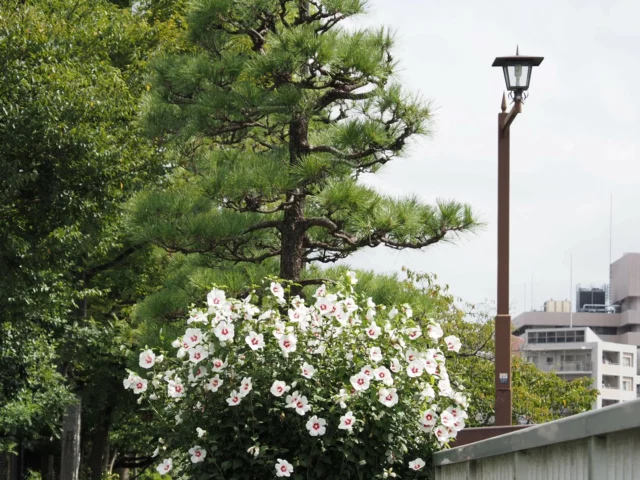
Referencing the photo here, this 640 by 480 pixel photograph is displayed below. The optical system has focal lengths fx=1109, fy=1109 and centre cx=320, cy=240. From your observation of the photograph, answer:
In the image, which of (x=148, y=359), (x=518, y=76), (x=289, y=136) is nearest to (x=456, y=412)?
(x=148, y=359)

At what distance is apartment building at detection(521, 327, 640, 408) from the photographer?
120 m

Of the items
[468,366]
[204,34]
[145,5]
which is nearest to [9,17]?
[204,34]

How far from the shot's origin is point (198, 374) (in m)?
7.66

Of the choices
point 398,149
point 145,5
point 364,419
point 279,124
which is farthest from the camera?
point 145,5

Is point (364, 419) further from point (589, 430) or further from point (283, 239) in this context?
point (283, 239)

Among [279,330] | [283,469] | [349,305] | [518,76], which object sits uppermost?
[518,76]

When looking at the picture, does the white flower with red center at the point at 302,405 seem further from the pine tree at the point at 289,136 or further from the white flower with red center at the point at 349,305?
the pine tree at the point at 289,136

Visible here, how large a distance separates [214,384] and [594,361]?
11620 centimetres

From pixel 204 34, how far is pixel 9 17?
5.47 metres

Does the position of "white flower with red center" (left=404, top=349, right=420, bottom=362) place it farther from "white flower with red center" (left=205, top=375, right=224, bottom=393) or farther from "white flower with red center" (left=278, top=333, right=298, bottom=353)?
A: "white flower with red center" (left=205, top=375, right=224, bottom=393)

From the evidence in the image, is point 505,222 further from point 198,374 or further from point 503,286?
point 198,374

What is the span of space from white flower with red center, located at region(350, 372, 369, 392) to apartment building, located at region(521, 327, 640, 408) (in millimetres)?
112926

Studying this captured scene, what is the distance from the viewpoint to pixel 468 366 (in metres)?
30.7

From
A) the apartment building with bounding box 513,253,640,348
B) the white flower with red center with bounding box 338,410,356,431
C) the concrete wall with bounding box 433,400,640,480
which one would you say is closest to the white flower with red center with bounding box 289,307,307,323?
the white flower with red center with bounding box 338,410,356,431
